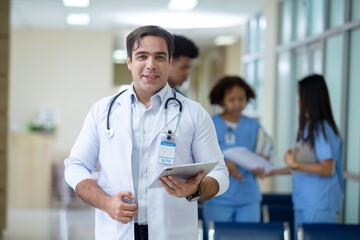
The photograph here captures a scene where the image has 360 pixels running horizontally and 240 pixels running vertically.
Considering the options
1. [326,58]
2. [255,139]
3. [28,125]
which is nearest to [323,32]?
[326,58]

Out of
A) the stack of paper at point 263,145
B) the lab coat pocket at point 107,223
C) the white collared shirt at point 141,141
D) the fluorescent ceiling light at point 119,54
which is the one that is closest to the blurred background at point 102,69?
the stack of paper at point 263,145

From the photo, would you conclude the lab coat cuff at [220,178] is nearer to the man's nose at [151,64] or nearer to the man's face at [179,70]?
the man's nose at [151,64]

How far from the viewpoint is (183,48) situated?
264cm

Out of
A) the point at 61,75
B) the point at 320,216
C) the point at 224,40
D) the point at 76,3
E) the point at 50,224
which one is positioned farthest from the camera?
the point at 224,40

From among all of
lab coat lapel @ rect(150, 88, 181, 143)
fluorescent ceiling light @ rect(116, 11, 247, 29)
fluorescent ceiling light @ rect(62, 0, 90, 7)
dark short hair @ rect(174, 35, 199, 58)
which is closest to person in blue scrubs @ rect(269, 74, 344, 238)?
dark short hair @ rect(174, 35, 199, 58)

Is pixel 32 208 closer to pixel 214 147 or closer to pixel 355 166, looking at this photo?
pixel 355 166

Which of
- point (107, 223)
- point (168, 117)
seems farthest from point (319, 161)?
point (107, 223)

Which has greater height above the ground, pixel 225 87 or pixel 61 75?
pixel 61 75

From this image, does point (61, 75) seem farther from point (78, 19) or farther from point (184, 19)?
point (184, 19)

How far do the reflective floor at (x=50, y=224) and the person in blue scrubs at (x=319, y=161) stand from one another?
3302 millimetres

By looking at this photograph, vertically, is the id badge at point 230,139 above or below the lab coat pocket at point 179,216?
above

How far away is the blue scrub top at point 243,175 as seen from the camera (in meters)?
2.99

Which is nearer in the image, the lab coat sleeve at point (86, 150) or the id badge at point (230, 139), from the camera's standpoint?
the lab coat sleeve at point (86, 150)

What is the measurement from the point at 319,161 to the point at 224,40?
7793 millimetres
